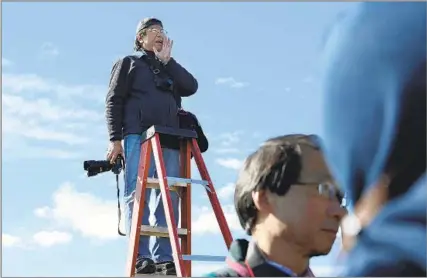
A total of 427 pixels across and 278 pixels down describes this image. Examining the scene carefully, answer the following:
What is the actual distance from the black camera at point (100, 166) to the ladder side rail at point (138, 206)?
0.11 metres

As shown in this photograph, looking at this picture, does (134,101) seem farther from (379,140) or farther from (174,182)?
(379,140)

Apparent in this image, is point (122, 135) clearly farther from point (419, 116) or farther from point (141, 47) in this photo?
point (419, 116)

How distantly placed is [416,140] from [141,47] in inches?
103

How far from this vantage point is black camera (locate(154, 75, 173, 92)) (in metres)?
3.71

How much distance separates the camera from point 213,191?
12.4ft

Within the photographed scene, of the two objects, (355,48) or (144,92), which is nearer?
(355,48)

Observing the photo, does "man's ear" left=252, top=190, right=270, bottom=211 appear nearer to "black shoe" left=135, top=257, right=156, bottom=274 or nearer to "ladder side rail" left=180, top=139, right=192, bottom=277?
"black shoe" left=135, top=257, right=156, bottom=274

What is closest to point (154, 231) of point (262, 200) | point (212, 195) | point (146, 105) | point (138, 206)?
point (138, 206)

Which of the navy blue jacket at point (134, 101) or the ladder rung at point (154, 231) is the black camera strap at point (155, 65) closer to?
the navy blue jacket at point (134, 101)

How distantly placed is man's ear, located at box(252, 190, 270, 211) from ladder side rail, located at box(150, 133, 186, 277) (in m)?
1.90

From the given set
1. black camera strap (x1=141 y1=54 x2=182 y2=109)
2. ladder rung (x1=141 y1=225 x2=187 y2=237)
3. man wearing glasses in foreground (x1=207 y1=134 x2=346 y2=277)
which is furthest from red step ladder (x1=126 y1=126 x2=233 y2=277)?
man wearing glasses in foreground (x1=207 y1=134 x2=346 y2=277)

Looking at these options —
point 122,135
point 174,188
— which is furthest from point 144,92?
point 174,188

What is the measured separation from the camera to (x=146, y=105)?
369 cm

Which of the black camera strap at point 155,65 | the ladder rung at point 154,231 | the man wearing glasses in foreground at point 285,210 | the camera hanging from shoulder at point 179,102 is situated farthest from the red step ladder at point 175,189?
the man wearing glasses in foreground at point 285,210
